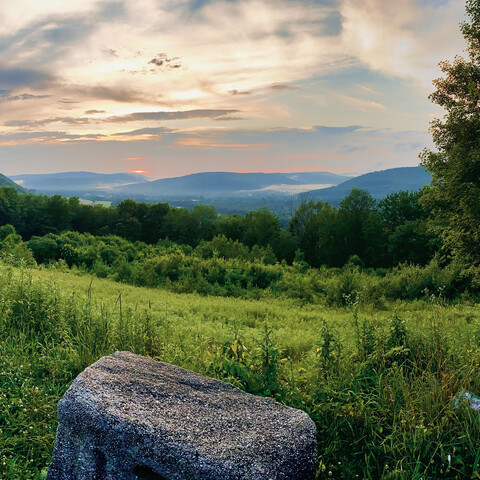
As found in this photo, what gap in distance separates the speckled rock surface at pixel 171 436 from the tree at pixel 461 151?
23793mm

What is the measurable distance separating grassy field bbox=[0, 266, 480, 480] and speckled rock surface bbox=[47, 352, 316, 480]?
3.00ft

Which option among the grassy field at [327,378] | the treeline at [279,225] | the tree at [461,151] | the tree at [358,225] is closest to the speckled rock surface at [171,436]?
the grassy field at [327,378]

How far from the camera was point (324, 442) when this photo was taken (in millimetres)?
4223

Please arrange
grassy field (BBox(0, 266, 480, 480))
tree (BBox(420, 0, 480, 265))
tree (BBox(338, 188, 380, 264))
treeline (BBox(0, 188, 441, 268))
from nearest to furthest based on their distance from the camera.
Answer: grassy field (BBox(0, 266, 480, 480)) < tree (BBox(420, 0, 480, 265)) < treeline (BBox(0, 188, 441, 268)) < tree (BBox(338, 188, 380, 264))

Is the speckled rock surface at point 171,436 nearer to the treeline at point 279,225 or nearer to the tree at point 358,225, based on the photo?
the treeline at point 279,225

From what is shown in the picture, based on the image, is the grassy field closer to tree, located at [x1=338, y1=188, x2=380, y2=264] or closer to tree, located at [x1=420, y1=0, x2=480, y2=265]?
tree, located at [x1=420, y1=0, x2=480, y2=265]

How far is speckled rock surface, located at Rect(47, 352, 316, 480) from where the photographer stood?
2.97 metres

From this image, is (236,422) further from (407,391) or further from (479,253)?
(479,253)

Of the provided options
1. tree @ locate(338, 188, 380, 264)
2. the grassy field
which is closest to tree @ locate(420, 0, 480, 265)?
the grassy field

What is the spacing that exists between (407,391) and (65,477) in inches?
132

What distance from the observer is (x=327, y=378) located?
4824 millimetres

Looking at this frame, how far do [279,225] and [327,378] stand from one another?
5573cm

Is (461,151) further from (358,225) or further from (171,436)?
(358,225)

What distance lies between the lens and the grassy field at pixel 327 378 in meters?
3.91
